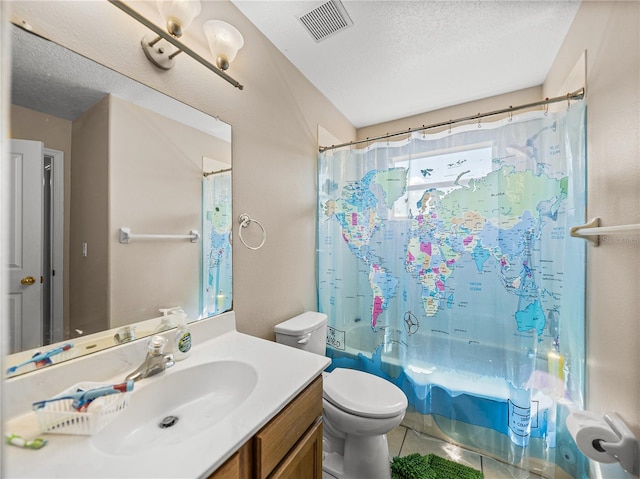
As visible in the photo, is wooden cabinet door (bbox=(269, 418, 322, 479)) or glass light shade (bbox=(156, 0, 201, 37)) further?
glass light shade (bbox=(156, 0, 201, 37))

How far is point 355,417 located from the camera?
1.20 m

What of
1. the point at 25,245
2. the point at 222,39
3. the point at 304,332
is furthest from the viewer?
the point at 304,332

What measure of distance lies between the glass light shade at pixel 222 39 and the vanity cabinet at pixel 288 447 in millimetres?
1376

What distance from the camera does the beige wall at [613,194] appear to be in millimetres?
838

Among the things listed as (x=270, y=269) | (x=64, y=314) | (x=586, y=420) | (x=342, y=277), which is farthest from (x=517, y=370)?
(x=64, y=314)

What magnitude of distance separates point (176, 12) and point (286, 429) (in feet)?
4.76

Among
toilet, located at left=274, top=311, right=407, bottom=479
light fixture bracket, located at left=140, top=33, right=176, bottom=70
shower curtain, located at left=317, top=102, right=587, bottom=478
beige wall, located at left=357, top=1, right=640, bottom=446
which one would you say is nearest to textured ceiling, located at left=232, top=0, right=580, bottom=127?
beige wall, located at left=357, top=1, right=640, bottom=446

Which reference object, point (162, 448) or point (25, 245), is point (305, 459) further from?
point (25, 245)

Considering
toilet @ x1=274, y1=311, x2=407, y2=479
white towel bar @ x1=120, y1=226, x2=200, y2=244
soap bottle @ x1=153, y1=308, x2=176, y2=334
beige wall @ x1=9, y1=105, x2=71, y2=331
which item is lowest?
toilet @ x1=274, y1=311, x2=407, y2=479

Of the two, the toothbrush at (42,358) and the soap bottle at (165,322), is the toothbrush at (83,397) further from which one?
the soap bottle at (165,322)

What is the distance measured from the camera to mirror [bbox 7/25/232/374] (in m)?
0.67

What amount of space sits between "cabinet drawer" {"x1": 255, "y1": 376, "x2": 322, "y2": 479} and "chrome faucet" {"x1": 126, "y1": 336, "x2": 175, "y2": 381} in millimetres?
431

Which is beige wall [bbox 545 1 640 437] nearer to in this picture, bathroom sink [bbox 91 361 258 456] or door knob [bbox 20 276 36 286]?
bathroom sink [bbox 91 361 258 456]

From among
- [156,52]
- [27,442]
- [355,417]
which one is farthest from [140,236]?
[355,417]
